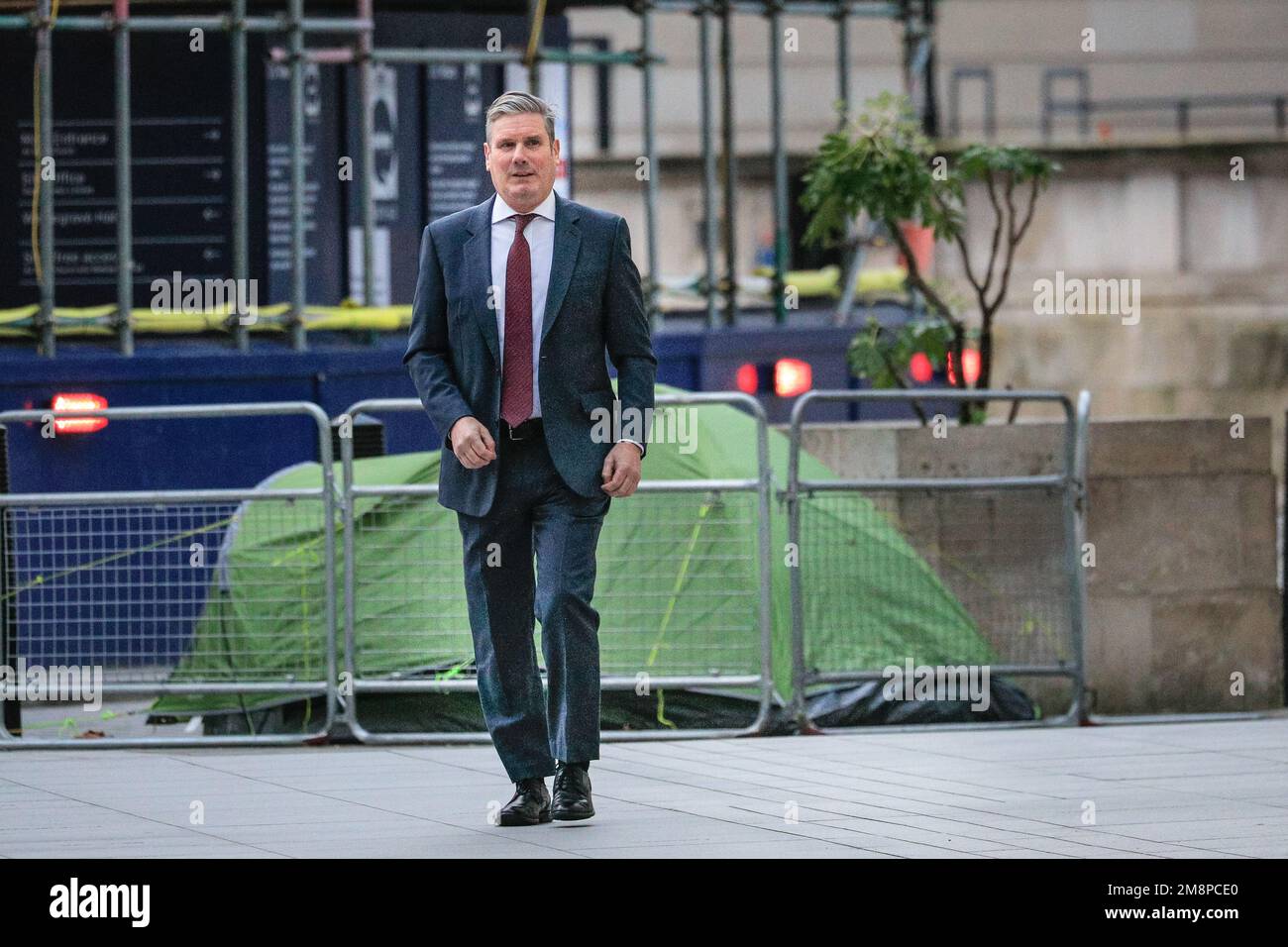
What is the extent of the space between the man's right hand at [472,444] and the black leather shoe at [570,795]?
89cm

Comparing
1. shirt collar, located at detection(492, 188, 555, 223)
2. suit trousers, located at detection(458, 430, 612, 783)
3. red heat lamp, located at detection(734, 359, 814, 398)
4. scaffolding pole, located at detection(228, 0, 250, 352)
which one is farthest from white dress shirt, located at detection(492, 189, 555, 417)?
red heat lamp, located at detection(734, 359, 814, 398)

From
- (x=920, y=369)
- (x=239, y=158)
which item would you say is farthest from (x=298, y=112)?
(x=920, y=369)

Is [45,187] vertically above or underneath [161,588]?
above

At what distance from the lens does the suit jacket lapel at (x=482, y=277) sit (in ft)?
20.0

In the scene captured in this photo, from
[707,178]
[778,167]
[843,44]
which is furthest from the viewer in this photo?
[843,44]

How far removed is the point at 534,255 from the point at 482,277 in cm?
16

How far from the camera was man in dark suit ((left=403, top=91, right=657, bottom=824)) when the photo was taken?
6035 mm

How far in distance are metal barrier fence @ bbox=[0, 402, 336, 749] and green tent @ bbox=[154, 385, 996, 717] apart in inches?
0.5

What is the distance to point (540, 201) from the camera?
20.1 ft

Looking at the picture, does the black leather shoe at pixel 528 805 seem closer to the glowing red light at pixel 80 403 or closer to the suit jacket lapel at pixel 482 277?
the suit jacket lapel at pixel 482 277

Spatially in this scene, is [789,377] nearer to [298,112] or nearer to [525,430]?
[298,112]

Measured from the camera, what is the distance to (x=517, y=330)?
610 centimetres

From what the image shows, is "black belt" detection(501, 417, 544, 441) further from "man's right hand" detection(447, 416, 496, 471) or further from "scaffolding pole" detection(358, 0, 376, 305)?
"scaffolding pole" detection(358, 0, 376, 305)

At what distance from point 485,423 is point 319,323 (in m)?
5.45
